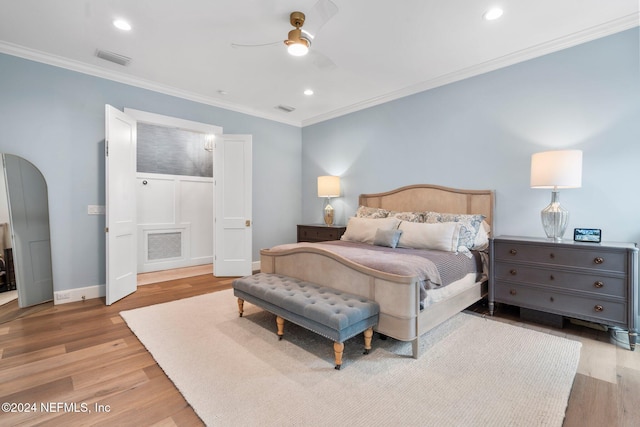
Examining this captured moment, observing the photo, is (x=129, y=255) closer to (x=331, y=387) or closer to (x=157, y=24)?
(x=157, y=24)

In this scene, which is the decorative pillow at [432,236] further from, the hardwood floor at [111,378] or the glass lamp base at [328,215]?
the glass lamp base at [328,215]

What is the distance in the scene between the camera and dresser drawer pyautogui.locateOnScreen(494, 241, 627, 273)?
2438 mm

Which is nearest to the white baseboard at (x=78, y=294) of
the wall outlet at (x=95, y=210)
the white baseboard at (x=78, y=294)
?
the white baseboard at (x=78, y=294)

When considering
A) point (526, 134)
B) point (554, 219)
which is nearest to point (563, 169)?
point (554, 219)

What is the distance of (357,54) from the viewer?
3322mm

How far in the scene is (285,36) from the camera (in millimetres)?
2971

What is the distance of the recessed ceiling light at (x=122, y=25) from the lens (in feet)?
9.03

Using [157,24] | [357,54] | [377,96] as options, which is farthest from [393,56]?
[157,24]

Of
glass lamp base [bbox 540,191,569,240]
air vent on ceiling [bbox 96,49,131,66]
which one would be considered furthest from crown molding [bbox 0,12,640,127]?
glass lamp base [bbox 540,191,569,240]

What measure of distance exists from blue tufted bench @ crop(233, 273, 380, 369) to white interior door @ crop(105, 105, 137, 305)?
1.80m

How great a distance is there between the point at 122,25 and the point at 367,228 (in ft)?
10.9

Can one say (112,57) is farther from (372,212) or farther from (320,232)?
(372,212)

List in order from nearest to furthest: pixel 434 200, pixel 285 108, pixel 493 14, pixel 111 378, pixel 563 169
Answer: pixel 111 378 < pixel 493 14 < pixel 563 169 < pixel 434 200 < pixel 285 108

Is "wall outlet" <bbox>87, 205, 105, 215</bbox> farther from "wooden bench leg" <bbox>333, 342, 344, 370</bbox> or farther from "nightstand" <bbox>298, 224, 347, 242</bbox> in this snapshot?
"wooden bench leg" <bbox>333, 342, 344, 370</bbox>
